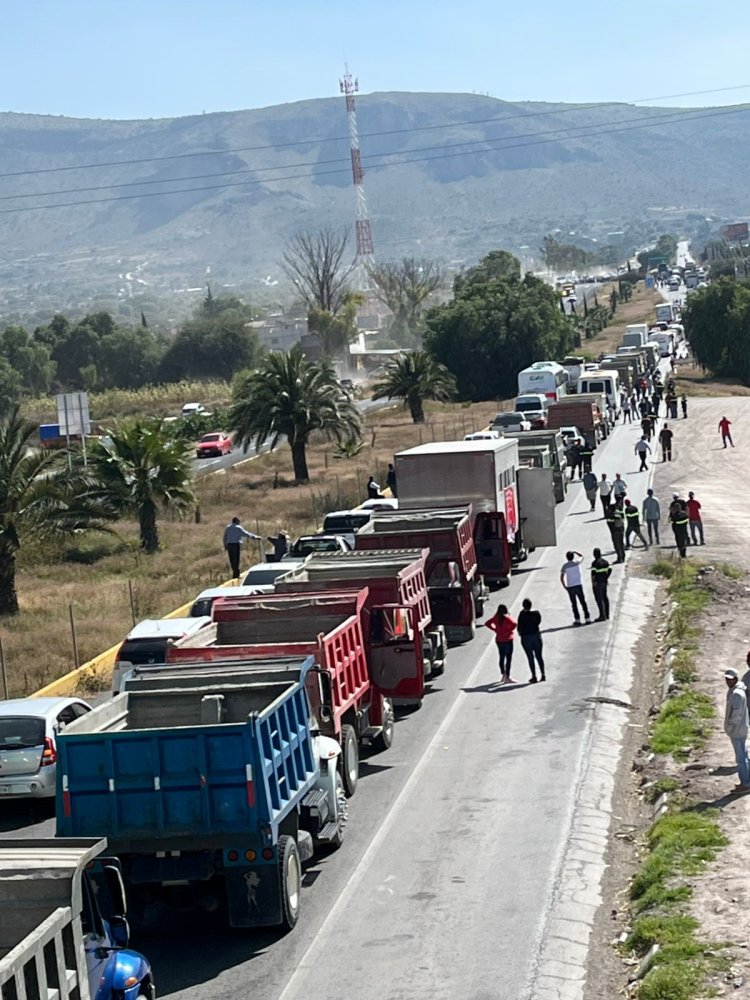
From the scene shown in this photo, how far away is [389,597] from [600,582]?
826 cm

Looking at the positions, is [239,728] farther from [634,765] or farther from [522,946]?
[634,765]

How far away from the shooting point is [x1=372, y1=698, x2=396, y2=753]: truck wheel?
64.7ft

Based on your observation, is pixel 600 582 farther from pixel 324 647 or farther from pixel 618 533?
pixel 324 647

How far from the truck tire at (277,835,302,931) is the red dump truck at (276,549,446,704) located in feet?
19.4

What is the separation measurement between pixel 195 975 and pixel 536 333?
86556 millimetres

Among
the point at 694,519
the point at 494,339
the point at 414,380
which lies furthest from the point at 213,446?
the point at 694,519

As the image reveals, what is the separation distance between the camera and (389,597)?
20.7 meters

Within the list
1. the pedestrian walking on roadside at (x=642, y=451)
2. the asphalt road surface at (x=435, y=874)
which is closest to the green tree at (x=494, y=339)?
the pedestrian walking on roadside at (x=642, y=451)

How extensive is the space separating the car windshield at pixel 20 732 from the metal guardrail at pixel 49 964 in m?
9.45

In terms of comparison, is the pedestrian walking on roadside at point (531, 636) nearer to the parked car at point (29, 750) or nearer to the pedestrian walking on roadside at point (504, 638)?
the pedestrian walking on roadside at point (504, 638)

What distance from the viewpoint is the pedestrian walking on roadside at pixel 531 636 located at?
23.5 m

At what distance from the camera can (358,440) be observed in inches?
2468

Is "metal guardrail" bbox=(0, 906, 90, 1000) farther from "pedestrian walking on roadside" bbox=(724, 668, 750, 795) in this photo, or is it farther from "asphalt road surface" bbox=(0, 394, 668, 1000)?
"pedestrian walking on roadside" bbox=(724, 668, 750, 795)

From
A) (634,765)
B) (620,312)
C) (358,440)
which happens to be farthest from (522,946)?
(620,312)
